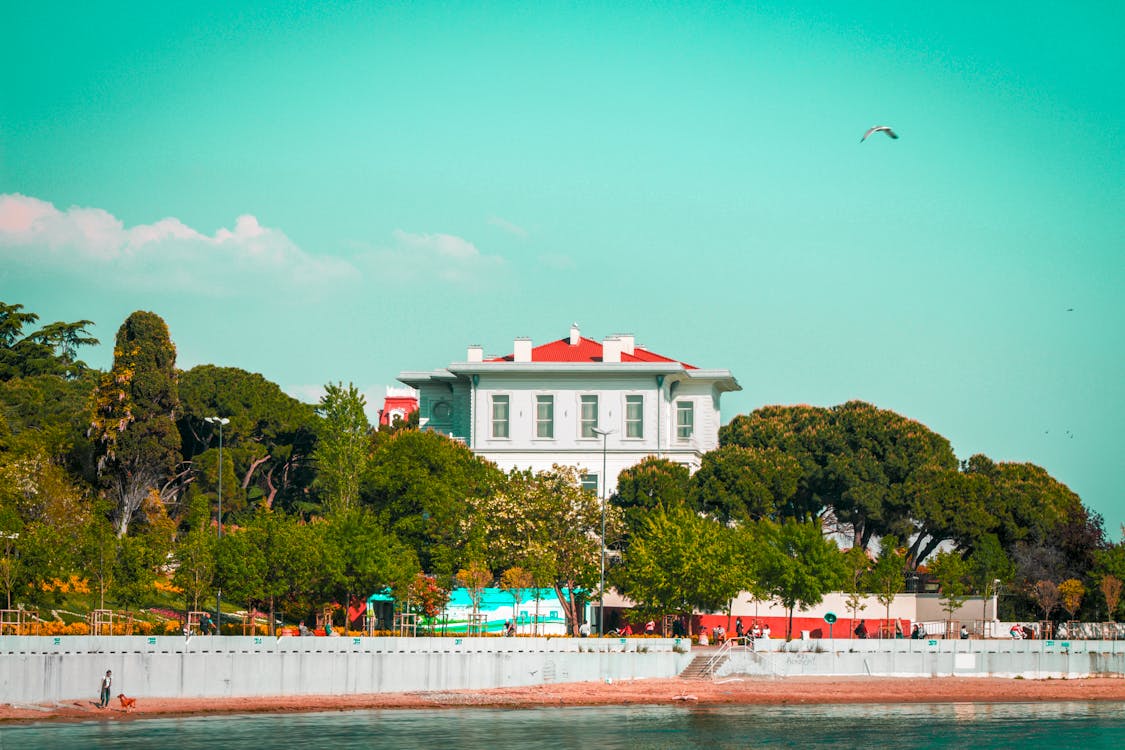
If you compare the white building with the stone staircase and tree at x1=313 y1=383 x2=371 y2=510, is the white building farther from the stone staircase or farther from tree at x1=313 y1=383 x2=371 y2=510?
the stone staircase

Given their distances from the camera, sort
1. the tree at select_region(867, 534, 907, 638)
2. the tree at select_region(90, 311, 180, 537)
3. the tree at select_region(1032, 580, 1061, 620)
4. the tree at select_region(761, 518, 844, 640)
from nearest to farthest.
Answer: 1. the tree at select_region(761, 518, 844, 640)
2. the tree at select_region(90, 311, 180, 537)
3. the tree at select_region(867, 534, 907, 638)
4. the tree at select_region(1032, 580, 1061, 620)

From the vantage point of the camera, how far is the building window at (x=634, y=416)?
268 ft

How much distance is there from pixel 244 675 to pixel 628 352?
40.7 m

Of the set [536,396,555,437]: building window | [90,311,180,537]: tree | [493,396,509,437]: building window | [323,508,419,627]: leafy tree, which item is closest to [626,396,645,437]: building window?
[536,396,555,437]: building window

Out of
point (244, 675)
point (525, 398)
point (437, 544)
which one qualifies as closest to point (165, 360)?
point (437, 544)

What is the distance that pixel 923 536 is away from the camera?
8050cm

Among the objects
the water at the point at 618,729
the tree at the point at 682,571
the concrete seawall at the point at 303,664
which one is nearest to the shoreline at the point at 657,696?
the concrete seawall at the point at 303,664

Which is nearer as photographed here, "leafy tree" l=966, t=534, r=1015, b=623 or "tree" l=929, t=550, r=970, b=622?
"tree" l=929, t=550, r=970, b=622

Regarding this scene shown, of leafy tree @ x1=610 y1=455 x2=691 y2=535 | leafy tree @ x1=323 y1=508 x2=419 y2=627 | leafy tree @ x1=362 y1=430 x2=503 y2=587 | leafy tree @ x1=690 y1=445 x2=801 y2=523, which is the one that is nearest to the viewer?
leafy tree @ x1=323 y1=508 x2=419 y2=627

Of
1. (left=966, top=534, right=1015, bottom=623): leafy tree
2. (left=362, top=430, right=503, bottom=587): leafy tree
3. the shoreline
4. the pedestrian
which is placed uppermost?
(left=362, top=430, right=503, bottom=587): leafy tree

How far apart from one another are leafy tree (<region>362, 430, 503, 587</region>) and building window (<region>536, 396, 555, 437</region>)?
26.4ft

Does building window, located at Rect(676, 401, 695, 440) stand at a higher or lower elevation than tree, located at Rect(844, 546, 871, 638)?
higher

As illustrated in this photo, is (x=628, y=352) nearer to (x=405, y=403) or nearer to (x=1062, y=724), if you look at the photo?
(x=1062, y=724)

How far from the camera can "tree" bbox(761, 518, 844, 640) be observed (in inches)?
2547
